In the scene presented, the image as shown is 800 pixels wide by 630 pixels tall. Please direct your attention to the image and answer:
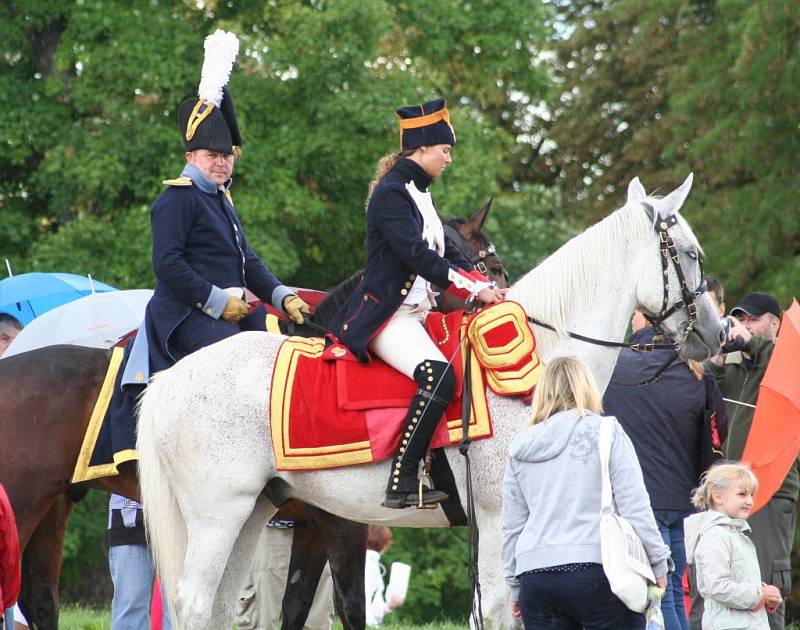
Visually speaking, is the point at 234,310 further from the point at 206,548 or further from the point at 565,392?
the point at 565,392

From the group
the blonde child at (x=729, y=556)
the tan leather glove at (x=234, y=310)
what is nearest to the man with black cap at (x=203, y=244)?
the tan leather glove at (x=234, y=310)

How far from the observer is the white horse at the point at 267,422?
22.1ft

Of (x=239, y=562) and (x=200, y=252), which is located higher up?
(x=200, y=252)

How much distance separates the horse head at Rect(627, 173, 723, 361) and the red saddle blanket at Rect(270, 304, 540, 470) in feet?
3.16

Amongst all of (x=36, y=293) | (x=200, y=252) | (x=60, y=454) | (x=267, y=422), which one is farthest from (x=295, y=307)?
(x=36, y=293)

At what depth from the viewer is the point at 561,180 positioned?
2436 centimetres

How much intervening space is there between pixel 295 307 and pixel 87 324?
2563 mm

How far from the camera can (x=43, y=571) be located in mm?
8398

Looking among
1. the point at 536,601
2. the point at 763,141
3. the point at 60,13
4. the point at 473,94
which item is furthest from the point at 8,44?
the point at 536,601

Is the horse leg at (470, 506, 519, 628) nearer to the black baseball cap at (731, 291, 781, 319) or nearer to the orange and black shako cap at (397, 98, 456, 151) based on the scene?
the orange and black shako cap at (397, 98, 456, 151)

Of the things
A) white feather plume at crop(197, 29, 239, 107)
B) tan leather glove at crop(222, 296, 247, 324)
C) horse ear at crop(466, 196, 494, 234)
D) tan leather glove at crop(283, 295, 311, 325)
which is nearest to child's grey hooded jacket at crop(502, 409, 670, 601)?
tan leather glove at crop(222, 296, 247, 324)

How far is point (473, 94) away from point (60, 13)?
24.4 ft

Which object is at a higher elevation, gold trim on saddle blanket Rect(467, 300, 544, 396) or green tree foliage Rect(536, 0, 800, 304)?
green tree foliage Rect(536, 0, 800, 304)

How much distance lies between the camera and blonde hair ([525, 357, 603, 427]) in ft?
17.3
